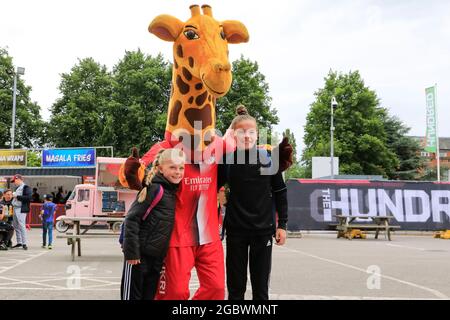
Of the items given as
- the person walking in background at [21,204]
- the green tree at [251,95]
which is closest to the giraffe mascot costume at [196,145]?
the person walking in background at [21,204]

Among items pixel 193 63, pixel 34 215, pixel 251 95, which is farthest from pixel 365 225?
pixel 251 95

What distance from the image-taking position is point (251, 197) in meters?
3.96

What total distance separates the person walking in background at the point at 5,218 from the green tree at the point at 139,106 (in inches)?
789

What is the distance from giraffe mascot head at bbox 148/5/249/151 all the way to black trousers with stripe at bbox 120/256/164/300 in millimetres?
995

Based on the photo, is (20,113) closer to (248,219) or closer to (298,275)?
(298,275)

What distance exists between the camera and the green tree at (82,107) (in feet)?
125

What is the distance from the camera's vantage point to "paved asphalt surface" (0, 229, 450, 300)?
631cm

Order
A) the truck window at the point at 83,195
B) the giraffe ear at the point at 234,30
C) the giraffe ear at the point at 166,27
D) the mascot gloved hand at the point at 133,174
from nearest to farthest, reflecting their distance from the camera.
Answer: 1. the mascot gloved hand at the point at 133,174
2. the giraffe ear at the point at 166,27
3. the giraffe ear at the point at 234,30
4. the truck window at the point at 83,195

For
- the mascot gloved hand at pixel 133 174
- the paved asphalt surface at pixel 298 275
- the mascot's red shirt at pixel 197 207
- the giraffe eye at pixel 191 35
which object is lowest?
the paved asphalt surface at pixel 298 275

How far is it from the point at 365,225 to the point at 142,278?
15728 millimetres

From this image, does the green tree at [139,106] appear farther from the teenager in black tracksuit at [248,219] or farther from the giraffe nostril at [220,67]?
the giraffe nostril at [220,67]

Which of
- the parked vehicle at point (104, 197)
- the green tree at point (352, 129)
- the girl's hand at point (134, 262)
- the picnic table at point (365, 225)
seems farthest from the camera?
the green tree at point (352, 129)

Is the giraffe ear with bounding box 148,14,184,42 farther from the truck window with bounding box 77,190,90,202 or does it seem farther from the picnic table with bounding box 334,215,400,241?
the truck window with bounding box 77,190,90,202
